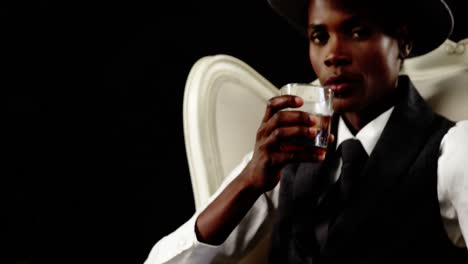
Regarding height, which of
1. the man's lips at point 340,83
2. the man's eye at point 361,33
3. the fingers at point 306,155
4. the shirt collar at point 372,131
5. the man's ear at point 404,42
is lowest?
the shirt collar at point 372,131

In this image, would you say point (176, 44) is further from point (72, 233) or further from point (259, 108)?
point (72, 233)

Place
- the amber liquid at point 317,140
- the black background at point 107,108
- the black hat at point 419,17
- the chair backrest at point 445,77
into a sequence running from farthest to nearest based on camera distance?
the black background at point 107,108 → the chair backrest at point 445,77 → the black hat at point 419,17 → the amber liquid at point 317,140

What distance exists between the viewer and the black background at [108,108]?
1686 mm

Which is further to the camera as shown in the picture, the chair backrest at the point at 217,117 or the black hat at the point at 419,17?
the chair backrest at the point at 217,117

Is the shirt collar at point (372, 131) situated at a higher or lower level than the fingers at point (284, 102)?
lower

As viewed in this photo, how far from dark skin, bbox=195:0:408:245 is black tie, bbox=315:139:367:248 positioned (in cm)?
5

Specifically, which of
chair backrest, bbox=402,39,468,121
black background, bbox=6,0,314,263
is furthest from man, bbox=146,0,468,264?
black background, bbox=6,0,314,263

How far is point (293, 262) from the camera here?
90cm

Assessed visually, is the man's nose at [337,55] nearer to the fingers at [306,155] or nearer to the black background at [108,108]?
the fingers at [306,155]

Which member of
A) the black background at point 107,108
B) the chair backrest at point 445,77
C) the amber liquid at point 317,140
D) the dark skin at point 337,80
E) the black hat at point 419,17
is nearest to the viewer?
the amber liquid at point 317,140

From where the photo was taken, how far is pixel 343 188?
0.88m

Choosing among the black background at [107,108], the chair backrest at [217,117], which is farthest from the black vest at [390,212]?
the black background at [107,108]

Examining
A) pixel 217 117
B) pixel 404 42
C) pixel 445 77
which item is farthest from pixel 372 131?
pixel 217 117

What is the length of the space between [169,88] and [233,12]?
0.34 metres
